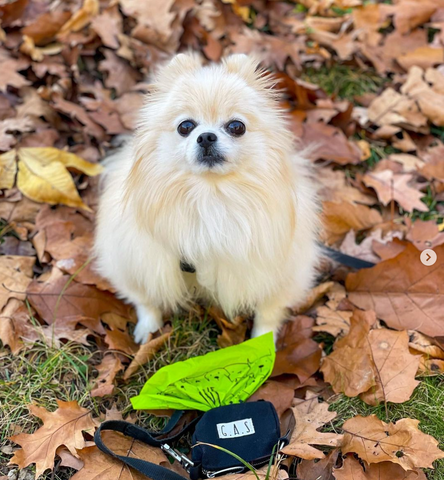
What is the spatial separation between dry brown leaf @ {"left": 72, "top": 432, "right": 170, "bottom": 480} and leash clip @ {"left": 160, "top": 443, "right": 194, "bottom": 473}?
44 millimetres

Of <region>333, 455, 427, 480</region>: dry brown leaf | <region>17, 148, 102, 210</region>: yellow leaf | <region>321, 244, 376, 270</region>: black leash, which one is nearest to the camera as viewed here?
<region>333, 455, 427, 480</region>: dry brown leaf

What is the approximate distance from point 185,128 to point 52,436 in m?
1.45

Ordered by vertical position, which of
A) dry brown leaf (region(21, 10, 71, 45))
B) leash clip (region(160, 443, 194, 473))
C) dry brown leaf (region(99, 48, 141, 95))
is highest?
dry brown leaf (region(21, 10, 71, 45))

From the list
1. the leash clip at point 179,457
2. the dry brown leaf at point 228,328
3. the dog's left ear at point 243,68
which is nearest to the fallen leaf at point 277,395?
the dry brown leaf at point 228,328

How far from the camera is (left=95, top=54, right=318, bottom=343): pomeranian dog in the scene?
218cm

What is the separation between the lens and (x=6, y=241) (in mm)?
3037

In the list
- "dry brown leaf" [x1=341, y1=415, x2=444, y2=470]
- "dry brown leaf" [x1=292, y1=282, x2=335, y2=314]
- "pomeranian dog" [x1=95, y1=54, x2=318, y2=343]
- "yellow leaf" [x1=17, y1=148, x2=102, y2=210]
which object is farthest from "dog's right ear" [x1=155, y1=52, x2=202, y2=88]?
"dry brown leaf" [x1=341, y1=415, x2=444, y2=470]

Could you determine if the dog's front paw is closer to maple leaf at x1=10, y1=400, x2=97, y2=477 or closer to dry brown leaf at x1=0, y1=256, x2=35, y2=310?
maple leaf at x1=10, y1=400, x2=97, y2=477

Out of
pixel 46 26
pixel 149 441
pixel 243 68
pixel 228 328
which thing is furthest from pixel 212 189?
pixel 46 26

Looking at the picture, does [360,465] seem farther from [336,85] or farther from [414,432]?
[336,85]

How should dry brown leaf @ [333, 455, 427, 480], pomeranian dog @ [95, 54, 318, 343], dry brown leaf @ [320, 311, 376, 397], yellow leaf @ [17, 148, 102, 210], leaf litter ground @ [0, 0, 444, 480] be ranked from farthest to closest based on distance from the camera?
yellow leaf @ [17, 148, 102, 210] < dry brown leaf @ [320, 311, 376, 397] < leaf litter ground @ [0, 0, 444, 480] < pomeranian dog @ [95, 54, 318, 343] < dry brown leaf @ [333, 455, 427, 480]

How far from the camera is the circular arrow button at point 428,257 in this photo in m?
2.67

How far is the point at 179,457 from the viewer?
7.26ft

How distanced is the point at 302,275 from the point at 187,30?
2459 mm
